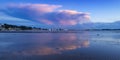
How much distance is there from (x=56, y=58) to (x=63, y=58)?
1.92 feet

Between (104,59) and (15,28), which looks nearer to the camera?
(104,59)

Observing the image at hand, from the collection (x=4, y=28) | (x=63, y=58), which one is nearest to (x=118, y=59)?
(x=63, y=58)

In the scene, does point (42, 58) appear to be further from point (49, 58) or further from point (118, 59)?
point (118, 59)

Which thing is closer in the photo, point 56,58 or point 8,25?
point 56,58

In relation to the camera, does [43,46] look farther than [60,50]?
Yes

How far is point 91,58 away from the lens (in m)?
16.2

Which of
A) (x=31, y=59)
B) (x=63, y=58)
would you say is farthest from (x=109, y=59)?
(x=31, y=59)

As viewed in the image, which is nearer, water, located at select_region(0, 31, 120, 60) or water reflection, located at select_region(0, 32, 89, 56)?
water, located at select_region(0, 31, 120, 60)

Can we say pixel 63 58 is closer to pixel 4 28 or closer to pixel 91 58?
pixel 91 58

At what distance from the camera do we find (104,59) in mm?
15703

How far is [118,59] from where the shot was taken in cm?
1541

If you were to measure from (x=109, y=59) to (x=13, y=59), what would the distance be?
25.2 feet

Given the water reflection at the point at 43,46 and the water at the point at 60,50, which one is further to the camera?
the water reflection at the point at 43,46

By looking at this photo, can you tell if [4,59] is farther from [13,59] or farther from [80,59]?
[80,59]
